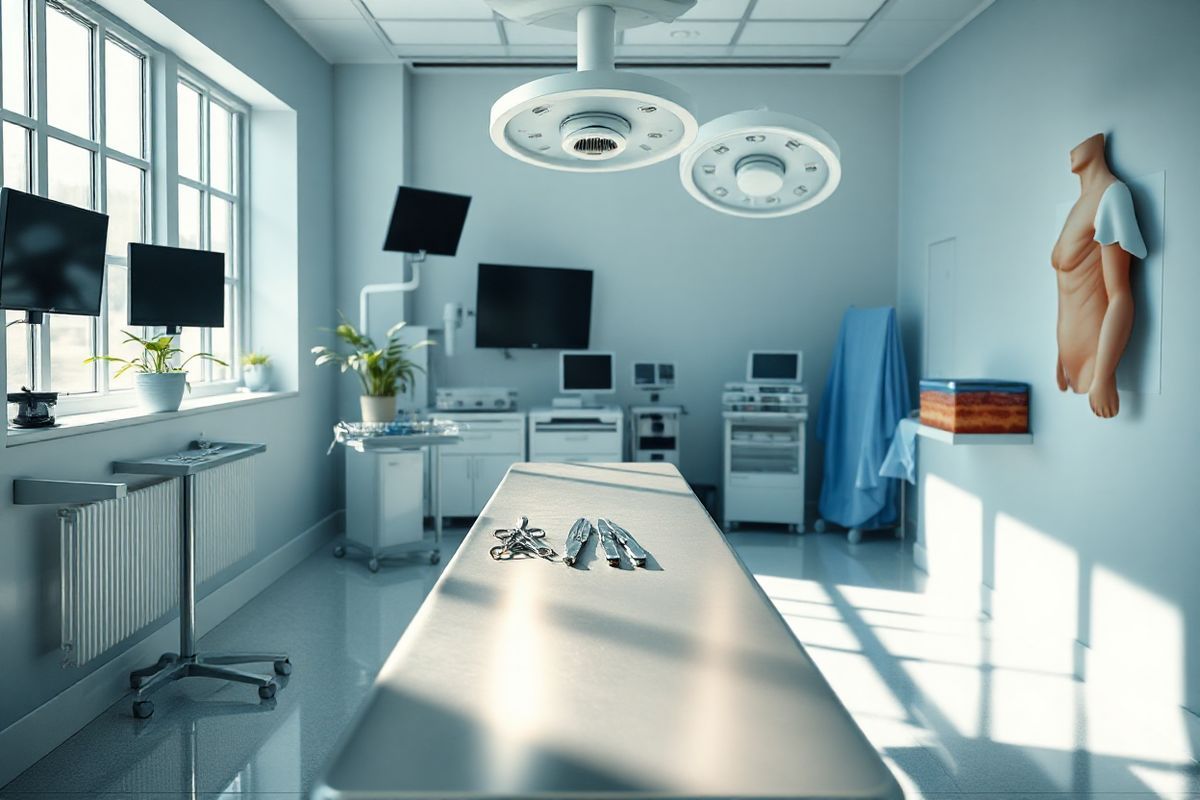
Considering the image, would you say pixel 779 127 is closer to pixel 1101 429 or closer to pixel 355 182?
pixel 1101 429

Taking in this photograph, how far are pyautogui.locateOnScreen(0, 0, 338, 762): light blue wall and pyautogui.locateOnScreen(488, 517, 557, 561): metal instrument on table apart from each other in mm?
1674

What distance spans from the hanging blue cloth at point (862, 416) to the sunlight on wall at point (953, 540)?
407mm

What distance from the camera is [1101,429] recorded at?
3.63 meters

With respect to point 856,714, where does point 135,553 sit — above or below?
above

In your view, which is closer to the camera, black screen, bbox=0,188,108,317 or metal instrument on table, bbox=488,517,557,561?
metal instrument on table, bbox=488,517,557,561

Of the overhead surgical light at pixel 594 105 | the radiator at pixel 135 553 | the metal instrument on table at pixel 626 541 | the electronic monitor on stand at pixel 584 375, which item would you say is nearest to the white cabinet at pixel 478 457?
the electronic monitor on stand at pixel 584 375

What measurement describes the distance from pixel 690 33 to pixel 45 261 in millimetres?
3987

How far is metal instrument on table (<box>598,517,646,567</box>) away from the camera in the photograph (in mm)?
2104

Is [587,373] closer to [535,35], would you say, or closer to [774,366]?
[774,366]

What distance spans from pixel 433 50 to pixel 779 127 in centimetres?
439

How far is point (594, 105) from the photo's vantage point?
2.04 m

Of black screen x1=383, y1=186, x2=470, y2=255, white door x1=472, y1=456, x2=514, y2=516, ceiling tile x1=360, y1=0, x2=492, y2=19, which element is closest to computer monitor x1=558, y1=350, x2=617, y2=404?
white door x1=472, y1=456, x2=514, y2=516

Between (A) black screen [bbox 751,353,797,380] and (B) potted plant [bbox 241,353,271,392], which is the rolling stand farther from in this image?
(A) black screen [bbox 751,353,797,380]

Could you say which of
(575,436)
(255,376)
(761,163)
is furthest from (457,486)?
(761,163)
